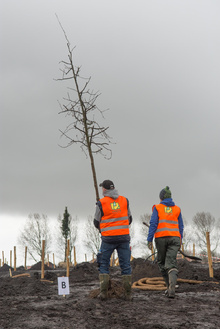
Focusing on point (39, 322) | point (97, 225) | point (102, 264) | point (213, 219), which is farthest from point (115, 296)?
point (213, 219)

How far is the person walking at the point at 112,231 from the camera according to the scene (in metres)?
7.48

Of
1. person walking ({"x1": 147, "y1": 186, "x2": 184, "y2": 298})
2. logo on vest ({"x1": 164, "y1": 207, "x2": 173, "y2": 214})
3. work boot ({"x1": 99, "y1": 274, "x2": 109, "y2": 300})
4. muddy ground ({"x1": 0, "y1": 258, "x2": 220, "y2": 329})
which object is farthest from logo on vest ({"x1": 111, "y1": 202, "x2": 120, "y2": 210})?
muddy ground ({"x1": 0, "y1": 258, "x2": 220, "y2": 329})

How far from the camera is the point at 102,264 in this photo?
7.64 meters

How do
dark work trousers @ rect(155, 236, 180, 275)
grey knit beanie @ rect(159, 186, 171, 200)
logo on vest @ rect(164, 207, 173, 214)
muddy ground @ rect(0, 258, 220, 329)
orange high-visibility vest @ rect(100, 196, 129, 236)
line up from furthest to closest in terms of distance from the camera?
grey knit beanie @ rect(159, 186, 171, 200) → logo on vest @ rect(164, 207, 173, 214) → dark work trousers @ rect(155, 236, 180, 275) → orange high-visibility vest @ rect(100, 196, 129, 236) → muddy ground @ rect(0, 258, 220, 329)

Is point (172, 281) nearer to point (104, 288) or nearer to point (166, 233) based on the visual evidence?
point (166, 233)

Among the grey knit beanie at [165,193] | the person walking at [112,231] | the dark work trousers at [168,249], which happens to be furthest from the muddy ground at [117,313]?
the grey knit beanie at [165,193]

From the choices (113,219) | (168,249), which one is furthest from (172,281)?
(113,219)

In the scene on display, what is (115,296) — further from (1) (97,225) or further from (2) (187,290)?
(2) (187,290)

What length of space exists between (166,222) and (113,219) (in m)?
1.27

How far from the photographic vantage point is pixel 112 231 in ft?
24.5

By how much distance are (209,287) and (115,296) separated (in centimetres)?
298

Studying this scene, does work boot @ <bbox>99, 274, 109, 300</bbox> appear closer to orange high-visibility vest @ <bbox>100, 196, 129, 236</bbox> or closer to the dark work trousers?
orange high-visibility vest @ <bbox>100, 196, 129, 236</bbox>

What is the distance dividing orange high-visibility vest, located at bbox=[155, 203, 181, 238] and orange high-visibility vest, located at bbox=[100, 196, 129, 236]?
920 mm

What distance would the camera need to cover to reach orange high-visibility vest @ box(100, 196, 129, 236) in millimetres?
7484
